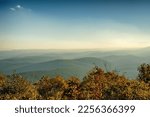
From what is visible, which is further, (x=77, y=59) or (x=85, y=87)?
(x=77, y=59)

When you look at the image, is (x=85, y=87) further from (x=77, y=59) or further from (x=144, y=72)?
(x=77, y=59)

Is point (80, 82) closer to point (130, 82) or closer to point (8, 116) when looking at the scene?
point (130, 82)

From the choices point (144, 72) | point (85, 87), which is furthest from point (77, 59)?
point (85, 87)

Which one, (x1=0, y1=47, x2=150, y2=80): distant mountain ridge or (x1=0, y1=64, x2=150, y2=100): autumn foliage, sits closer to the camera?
(x1=0, y1=64, x2=150, y2=100): autumn foliage

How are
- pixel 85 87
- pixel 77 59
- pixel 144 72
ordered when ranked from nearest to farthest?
pixel 85 87
pixel 144 72
pixel 77 59

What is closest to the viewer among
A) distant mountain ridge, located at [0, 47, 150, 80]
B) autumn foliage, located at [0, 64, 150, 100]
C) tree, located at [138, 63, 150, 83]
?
autumn foliage, located at [0, 64, 150, 100]

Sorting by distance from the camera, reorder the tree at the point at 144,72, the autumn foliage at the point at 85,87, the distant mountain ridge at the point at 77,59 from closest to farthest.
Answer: the autumn foliage at the point at 85,87 → the distant mountain ridge at the point at 77,59 → the tree at the point at 144,72

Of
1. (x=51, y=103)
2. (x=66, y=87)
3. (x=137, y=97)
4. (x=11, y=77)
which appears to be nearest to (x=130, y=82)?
(x=137, y=97)

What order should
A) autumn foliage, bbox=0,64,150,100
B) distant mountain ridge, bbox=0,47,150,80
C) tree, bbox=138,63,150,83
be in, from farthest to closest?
tree, bbox=138,63,150,83
distant mountain ridge, bbox=0,47,150,80
autumn foliage, bbox=0,64,150,100
